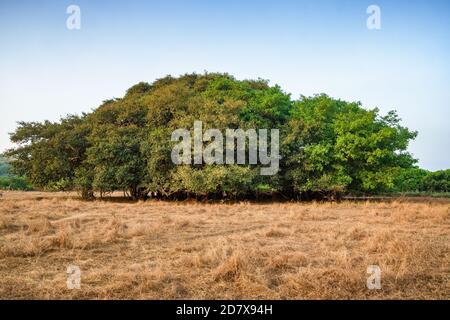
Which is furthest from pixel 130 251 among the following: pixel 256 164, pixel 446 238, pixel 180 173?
pixel 256 164

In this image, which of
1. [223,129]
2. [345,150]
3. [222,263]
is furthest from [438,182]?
[222,263]

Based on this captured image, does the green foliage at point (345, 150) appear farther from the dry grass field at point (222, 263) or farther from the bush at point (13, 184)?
the bush at point (13, 184)

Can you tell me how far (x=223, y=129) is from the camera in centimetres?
2353

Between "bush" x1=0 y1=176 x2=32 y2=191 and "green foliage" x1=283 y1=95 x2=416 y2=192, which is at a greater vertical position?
"green foliage" x1=283 y1=95 x2=416 y2=192

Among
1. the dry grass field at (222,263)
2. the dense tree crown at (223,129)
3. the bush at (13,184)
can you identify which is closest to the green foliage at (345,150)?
the dense tree crown at (223,129)

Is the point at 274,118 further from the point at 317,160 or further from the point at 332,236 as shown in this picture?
the point at 332,236

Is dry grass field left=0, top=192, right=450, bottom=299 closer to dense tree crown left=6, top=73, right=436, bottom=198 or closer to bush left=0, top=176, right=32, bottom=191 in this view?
dense tree crown left=6, top=73, right=436, bottom=198

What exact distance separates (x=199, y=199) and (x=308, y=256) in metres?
20.3

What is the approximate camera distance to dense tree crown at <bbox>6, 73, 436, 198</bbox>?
947 inches

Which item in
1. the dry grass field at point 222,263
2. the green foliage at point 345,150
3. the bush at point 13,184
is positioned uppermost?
the green foliage at point 345,150

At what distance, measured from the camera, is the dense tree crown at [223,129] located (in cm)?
2405

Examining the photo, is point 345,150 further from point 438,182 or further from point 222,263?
point 438,182

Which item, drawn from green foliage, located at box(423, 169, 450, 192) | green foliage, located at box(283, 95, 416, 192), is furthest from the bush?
green foliage, located at box(423, 169, 450, 192)

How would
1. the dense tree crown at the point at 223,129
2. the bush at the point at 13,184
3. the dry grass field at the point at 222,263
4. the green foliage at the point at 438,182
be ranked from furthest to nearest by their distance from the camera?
the bush at the point at 13,184, the green foliage at the point at 438,182, the dense tree crown at the point at 223,129, the dry grass field at the point at 222,263
